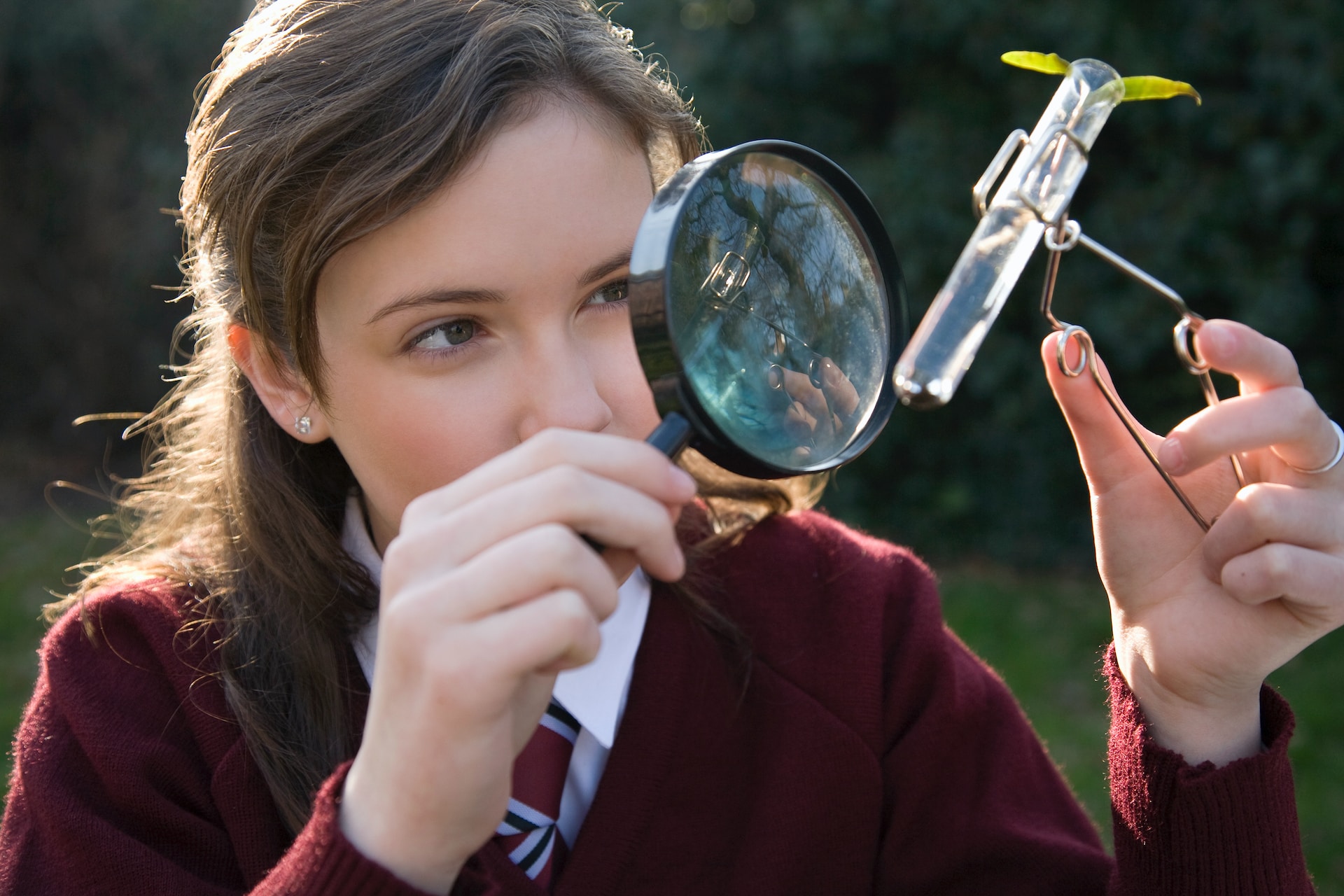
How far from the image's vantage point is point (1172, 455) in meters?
1.53

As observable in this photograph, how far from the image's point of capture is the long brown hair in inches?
70.7

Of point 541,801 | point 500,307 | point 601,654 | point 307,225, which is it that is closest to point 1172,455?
point 500,307

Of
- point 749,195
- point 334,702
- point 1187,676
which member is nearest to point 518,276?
point 749,195

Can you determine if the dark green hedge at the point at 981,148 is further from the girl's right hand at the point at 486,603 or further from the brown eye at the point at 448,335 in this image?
the girl's right hand at the point at 486,603

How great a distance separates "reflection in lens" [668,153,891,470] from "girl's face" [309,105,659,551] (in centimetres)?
29

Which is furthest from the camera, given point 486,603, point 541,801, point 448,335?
point 541,801

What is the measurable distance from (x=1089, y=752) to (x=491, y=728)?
3.62m

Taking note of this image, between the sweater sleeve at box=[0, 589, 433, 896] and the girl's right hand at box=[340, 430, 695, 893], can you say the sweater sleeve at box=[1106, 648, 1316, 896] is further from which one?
the sweater sleeve at box=[0, 589, 433, 896]

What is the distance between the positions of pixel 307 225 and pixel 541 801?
1.03m

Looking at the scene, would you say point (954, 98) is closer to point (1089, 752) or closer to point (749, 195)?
point (1089, 752)

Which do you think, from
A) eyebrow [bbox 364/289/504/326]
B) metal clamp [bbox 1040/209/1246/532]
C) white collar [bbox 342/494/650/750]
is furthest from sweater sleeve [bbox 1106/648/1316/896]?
eyebrow [bbox 364/289/504/326]

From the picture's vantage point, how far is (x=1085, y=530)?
591 centimetres

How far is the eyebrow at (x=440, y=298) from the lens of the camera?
5.45 feet

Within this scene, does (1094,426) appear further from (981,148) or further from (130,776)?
(981,148)
